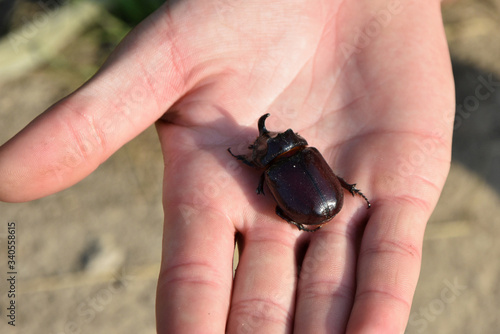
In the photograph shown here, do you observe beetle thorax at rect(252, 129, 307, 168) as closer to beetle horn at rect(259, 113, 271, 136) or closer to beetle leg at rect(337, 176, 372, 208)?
beetle horn at rect(259, 113, 271, 136)

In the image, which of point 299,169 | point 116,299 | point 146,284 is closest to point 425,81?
point 299,169

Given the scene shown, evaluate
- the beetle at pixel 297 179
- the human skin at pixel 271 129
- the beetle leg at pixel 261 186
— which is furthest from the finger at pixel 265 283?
the beetle leg at pixel 261 186

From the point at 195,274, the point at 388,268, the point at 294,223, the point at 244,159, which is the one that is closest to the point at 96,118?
the point at 244,159

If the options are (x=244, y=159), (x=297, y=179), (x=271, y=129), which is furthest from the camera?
(x=271, y=129)

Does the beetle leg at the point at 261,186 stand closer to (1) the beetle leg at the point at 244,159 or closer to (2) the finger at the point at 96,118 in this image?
(1) the beetle leg at the point at 244,159

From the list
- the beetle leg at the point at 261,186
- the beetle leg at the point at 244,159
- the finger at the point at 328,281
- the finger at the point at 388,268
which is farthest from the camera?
the beetle leg at the point at 244,159

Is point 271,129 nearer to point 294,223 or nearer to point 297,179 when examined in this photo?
point 297,179

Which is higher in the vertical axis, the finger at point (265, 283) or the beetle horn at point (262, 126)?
the beetle horn at point (262, 126)
